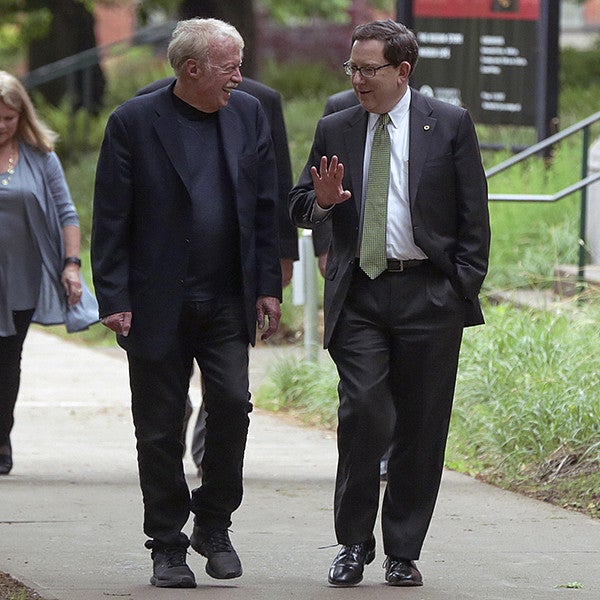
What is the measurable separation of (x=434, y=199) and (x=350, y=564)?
1257mm

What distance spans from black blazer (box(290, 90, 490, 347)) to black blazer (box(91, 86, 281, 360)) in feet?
0.96

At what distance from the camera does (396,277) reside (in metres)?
5.30

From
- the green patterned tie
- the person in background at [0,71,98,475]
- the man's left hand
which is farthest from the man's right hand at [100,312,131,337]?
the person in background at [0,71,98,475]

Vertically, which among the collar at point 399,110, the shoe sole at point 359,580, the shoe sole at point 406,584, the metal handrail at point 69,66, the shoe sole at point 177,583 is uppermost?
the collar at point 399,110

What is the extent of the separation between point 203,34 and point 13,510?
8.01ft

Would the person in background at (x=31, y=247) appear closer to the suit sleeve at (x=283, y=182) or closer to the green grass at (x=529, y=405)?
the suit sleeve at (x=283, y=182)

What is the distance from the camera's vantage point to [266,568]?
557 cm

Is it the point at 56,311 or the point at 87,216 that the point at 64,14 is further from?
the point at 56,311

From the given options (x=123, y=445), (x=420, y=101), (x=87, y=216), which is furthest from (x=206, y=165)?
(x=87, y=216)

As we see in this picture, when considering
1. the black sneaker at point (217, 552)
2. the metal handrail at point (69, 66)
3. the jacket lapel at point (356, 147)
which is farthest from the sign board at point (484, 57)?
the metal handrail at point (69, 66)

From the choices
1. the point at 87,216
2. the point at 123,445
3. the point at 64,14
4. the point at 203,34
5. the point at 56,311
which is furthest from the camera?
the point at 64,14

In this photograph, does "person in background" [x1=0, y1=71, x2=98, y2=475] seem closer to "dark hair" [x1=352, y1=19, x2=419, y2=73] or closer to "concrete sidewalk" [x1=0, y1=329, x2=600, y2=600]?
"concrete sidewalk" [x1=0, y1=329, x2=600, y2=600]

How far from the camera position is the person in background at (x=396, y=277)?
5.25 m

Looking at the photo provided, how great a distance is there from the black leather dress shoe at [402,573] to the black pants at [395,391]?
0.11ft
